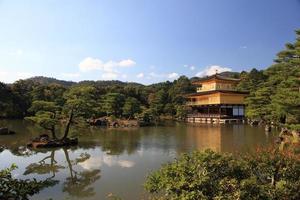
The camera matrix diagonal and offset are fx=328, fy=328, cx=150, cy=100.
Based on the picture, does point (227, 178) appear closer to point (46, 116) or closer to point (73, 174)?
point (73, 174)

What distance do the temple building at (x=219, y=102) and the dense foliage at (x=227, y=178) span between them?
96.4 feet

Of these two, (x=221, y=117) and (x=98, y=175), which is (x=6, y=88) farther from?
(x=98, y=175)

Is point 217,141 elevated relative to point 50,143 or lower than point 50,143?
elevated

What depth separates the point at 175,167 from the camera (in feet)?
20.4

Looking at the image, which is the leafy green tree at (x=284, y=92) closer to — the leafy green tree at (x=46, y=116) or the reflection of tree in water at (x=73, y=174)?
the reflection of tree in water at (x=73, y=174)

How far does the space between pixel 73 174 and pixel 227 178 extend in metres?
6.29

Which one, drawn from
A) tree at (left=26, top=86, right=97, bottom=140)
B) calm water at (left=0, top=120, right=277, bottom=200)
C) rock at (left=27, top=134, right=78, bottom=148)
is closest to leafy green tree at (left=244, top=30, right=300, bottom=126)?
calm water at (left=0, top=120, right=277, bottom=200)

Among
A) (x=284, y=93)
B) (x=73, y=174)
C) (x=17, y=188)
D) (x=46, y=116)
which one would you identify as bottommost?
(x=73, y=174)

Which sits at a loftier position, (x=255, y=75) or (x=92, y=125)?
(x=255, y=75)

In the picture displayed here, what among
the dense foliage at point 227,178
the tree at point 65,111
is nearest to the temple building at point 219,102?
the tree at point 65,111

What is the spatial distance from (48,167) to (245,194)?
8.48 meters

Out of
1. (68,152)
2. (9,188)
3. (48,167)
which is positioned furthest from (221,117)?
(9,188)

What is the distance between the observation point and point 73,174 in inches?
428

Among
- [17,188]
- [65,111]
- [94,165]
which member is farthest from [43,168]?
[17,188]
